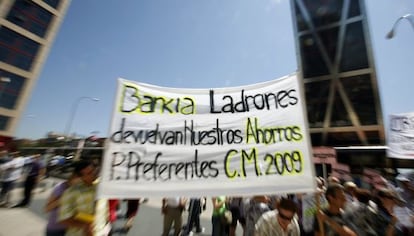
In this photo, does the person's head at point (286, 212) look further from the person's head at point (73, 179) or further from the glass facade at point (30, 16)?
the glass facade at point (30, 16)

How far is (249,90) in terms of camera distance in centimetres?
277

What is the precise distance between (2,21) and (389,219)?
1684 inches

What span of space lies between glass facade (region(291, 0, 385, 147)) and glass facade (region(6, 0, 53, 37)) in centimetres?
3669

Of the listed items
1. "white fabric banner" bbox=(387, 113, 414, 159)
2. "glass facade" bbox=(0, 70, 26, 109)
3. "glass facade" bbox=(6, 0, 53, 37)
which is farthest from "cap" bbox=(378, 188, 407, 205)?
"glass facade" bbox=(6, 0, 53, 37)

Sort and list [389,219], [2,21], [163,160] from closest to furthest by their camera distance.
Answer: [163,160], [389,219], [2,21]

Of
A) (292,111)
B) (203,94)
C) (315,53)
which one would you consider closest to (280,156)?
(292,111)

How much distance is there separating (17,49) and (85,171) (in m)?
40.3

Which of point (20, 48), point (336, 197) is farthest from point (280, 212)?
point (20, 48)

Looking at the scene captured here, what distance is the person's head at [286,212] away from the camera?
2.31 meters

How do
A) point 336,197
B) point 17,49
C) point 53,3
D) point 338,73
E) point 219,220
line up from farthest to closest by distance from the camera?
point 53,3
point 17,49
point 338,73
point 219,220
point 336,197

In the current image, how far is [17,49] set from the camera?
32656mm

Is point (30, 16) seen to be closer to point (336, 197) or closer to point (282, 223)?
point (282, 223)

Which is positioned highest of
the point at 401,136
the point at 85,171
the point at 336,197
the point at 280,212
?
the point at 401,136

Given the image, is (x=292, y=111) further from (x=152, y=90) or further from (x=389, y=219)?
(x=389, y=219)
